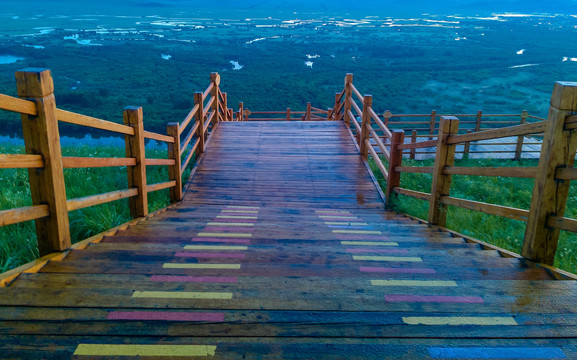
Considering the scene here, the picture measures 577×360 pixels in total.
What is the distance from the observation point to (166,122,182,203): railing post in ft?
18.5

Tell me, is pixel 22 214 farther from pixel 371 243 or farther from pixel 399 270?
pixel 371 243

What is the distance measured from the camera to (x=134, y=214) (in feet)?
14.4

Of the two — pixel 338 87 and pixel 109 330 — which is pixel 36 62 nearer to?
pixel 338 87

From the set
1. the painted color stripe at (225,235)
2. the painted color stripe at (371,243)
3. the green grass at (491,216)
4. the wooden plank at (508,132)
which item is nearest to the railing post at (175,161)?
the painted color stripe at (225,235)

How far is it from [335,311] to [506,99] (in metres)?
51.7

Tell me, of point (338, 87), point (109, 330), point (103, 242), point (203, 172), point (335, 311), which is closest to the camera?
point (109, 330)

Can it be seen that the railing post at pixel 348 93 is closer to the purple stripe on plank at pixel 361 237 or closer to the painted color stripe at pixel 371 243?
the purple stripe on plank at pixel 361 237

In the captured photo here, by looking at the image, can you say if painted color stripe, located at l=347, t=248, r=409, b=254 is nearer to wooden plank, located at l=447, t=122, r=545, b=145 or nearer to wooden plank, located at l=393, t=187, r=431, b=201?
wooden plank, located at l=447, t=122, r=545, b=145

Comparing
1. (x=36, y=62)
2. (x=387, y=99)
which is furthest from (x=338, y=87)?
(x=36, y=62)

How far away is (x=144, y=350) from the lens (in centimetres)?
170

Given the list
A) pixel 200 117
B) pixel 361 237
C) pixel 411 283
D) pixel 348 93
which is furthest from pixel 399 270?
pixel 348 93

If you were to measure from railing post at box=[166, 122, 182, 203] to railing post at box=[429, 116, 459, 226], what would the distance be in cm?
324

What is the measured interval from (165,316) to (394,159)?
456 cm

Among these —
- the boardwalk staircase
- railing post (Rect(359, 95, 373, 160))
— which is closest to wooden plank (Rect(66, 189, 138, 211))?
the boardwalk staircase
